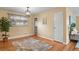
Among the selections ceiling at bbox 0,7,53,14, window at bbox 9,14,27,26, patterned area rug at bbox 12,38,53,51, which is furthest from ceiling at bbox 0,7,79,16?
patterned area rug at bbox 12,38,53,51

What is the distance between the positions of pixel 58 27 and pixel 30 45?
1.93ft

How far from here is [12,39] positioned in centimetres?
156

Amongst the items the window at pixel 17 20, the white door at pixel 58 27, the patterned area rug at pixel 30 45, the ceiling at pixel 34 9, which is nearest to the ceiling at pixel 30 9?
the ceiling at pixel 34 9

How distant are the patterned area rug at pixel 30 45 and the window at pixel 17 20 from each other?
1.03ft

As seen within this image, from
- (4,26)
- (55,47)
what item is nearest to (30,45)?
(55,47)

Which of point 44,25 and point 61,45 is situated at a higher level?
point 44,25

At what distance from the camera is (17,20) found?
161 cm

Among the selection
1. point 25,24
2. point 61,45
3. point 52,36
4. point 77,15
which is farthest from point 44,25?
point 77,15

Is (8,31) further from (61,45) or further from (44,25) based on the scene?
(61,45)

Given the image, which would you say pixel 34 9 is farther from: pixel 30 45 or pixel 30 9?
pixel 30 45

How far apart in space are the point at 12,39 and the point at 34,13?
0.60m

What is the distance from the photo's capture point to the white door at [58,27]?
1.55 m

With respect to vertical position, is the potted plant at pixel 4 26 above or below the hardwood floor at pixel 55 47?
above

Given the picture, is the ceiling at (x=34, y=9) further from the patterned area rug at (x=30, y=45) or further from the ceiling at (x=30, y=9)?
the patterned area rug at (x=30, y=45)
